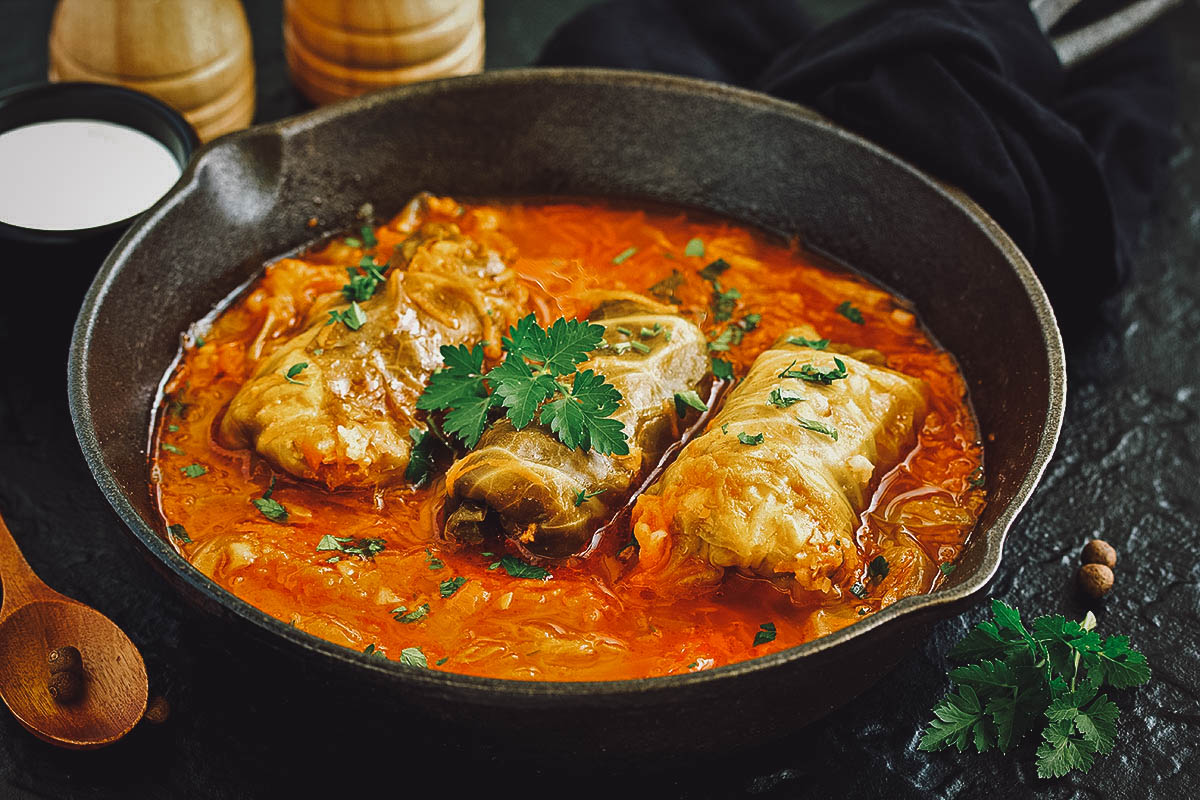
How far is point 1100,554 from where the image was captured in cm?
399

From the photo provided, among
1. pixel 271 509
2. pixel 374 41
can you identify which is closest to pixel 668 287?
pixel 271 509

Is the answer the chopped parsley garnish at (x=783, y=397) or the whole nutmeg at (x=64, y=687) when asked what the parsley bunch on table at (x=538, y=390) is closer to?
the chopped parsley garnish at (x=783, y=397)

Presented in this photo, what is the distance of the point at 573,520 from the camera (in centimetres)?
345

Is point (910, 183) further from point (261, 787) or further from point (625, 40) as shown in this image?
point (261, 787)

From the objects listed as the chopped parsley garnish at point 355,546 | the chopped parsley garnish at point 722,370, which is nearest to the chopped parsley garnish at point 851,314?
the chopped parsley garnish at point 722,370

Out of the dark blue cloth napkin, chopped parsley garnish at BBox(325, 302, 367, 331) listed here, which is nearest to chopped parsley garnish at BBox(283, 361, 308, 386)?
chopped parsley garnish at BBox(325, 302, 367, 331)

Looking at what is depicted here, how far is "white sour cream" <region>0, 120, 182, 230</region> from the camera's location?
4410 millimetres

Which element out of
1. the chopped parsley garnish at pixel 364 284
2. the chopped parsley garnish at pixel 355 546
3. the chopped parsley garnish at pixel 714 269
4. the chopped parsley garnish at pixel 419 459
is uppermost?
the chopped parsley garnish at pixel 364 284

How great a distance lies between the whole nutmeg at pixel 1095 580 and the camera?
389cm

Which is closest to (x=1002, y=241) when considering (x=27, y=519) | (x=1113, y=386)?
(x=1113, y=386)

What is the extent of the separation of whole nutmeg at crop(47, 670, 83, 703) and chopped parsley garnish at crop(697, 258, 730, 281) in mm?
2548

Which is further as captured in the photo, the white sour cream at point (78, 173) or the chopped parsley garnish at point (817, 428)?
the white sour cream at point (78, 173)

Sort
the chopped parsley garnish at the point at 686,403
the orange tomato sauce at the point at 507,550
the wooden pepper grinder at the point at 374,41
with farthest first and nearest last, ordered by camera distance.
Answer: the wooden pepper grinder at the point at 374,41
the chopped parsley garnish at the point at 686,403
the orange tomato sauce at the point at 507,550

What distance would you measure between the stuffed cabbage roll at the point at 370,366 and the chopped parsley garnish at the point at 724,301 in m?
0.71
